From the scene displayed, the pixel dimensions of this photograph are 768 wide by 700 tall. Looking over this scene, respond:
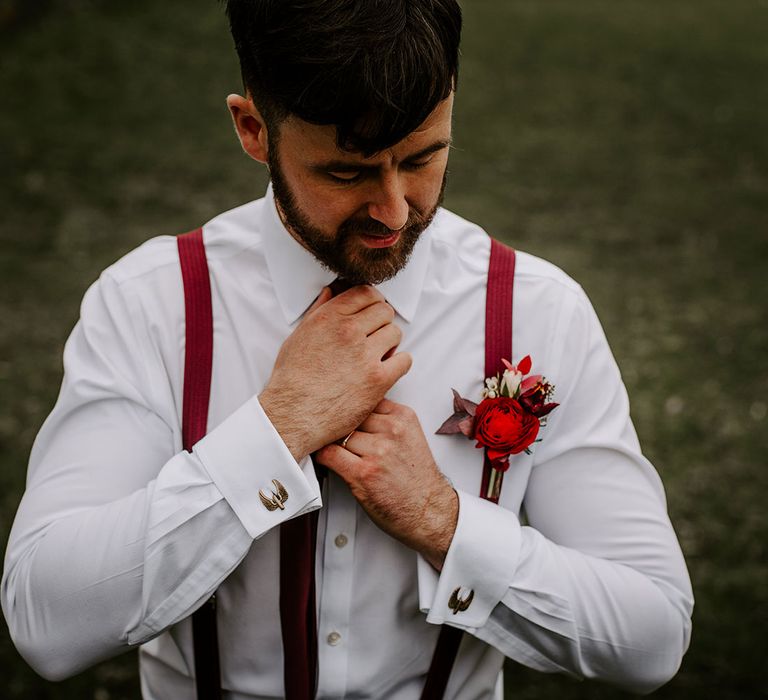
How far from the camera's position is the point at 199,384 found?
1917 mm

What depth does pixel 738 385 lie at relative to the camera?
5320mm

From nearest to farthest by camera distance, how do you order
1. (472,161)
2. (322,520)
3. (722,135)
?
(322,520) → (472,161) → (722,135)

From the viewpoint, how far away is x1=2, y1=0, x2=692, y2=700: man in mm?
1703

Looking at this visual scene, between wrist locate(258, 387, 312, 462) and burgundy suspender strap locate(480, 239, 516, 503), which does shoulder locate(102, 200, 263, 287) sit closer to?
wrist locate(258, 387, 312, 462)

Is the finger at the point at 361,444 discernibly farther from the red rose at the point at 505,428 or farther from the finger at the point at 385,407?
the red rose at the point at 505,428

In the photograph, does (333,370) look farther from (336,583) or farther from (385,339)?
(336,583)

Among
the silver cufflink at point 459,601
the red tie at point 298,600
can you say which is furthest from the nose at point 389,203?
the silver cufflink at point 459,601

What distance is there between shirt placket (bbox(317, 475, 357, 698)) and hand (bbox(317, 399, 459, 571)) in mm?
120

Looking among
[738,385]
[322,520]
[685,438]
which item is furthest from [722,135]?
[322,520]

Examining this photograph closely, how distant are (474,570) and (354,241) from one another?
679 mm


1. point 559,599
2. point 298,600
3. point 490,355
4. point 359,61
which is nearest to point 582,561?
point 559,599

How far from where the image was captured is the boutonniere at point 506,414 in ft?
6.07

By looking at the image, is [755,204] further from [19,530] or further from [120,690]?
[19,530]

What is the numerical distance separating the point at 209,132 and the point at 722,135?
4.84 meters
